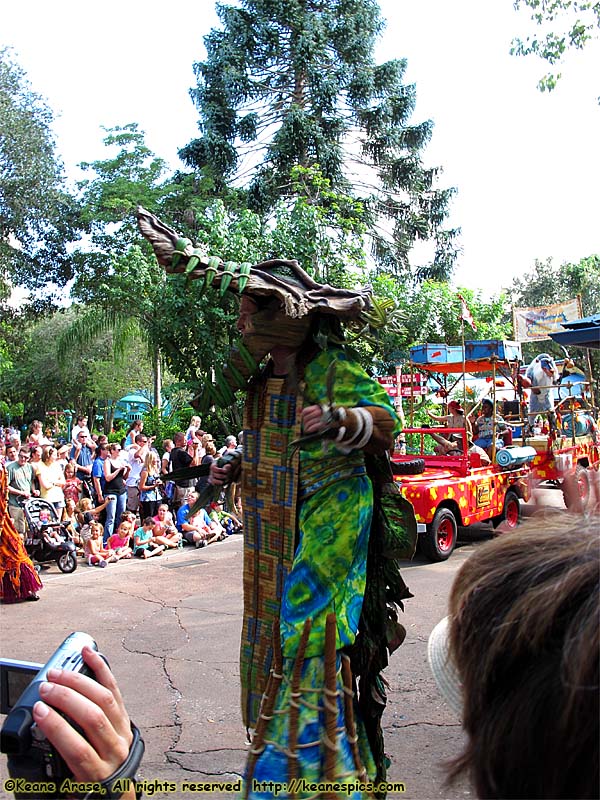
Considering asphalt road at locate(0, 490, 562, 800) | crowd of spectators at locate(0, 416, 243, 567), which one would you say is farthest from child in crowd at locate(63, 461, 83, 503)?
asphalt road at locate(0, 490, 562, 800)

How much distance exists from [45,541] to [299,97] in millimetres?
18450

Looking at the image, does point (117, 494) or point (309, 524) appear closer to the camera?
point (309, 524)

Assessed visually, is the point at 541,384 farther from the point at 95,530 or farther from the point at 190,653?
the point at 190,653

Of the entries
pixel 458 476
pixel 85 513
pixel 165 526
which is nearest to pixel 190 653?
pixel 458 476

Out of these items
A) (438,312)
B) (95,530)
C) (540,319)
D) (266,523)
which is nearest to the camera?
(266,523)

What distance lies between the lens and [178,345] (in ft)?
49.9

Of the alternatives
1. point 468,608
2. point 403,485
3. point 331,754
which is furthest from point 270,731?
point 403,485

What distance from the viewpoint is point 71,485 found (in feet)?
32.7

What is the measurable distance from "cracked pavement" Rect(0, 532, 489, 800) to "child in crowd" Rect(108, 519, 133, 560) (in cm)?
33

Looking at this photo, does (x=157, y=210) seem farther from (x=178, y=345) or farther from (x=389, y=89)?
(x=389, y=89)

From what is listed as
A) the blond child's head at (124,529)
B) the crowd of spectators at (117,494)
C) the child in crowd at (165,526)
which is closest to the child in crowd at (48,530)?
A: the crowd of spectators at (117,494)

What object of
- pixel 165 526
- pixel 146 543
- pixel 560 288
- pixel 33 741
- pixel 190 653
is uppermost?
pixel 560 288

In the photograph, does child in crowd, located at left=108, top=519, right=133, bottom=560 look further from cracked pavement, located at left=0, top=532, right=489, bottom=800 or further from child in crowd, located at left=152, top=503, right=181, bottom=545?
child in crowd, located at left=152, top=503, right=181, bottom=545

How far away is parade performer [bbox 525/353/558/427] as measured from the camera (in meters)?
10.7
